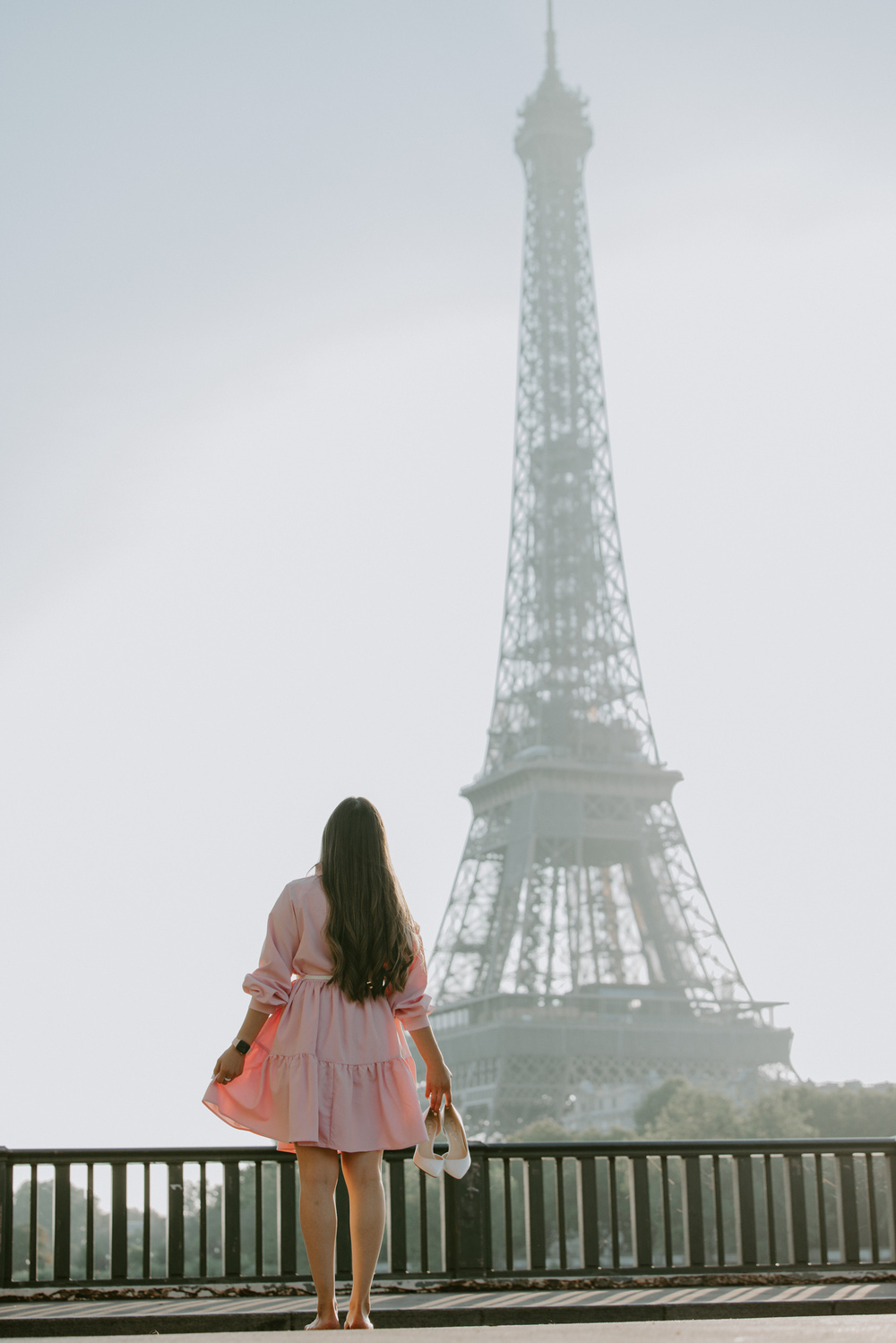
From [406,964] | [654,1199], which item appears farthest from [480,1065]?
[406,964]

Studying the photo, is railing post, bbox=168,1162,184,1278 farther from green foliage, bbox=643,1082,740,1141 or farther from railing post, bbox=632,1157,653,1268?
green foliage, bbox=643,1082,740,1141

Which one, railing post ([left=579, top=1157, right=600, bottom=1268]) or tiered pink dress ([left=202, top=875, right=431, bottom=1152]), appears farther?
railing post ([left=579, top=1157, right=600, bottom=1268])

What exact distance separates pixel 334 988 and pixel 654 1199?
27395 millimetres

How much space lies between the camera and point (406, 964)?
182 inches

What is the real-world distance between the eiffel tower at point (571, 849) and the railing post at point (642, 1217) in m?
33.9

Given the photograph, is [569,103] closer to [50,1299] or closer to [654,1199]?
[654,1199]

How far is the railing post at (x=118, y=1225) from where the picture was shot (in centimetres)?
657

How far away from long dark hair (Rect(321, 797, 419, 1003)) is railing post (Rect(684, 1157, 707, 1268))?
305 centimetres

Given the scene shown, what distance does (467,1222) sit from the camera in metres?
6.64

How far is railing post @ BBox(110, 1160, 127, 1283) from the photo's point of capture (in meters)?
6.57

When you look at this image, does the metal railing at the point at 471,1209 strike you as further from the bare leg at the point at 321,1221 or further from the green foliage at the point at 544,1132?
the green foliage at the point at 544,1132

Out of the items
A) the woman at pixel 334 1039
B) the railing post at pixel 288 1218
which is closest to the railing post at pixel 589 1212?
the railing post at pixel 288 1218

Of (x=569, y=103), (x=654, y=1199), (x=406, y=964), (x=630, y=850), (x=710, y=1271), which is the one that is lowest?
(x=654, y=1199)

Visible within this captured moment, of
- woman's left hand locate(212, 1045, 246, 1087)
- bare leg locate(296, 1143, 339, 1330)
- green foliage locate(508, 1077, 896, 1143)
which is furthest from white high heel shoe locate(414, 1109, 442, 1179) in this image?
green foliage locate(508, 1077, 896, 1143)
